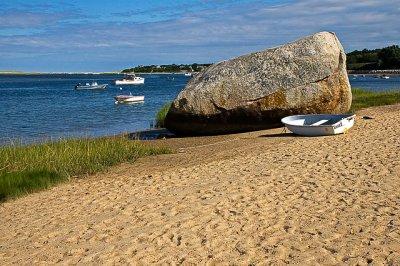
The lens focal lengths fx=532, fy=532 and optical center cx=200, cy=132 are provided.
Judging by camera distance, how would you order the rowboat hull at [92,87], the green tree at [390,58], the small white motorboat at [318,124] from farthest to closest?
the green tree at [390,58]
the rowboat hull at [92,87]
the small white motorboat at [318,124]

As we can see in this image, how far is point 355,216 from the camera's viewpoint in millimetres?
7160

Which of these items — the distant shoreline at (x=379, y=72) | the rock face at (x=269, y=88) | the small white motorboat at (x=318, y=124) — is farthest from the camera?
the distant shoreline at (x=379, y=72)

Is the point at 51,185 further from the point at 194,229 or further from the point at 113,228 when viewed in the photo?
the point at 194,229

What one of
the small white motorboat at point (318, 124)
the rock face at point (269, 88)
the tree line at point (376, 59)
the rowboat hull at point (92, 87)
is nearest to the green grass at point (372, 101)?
the rock face at point (269, 88)

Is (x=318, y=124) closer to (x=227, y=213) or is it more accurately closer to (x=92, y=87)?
(x=227, y=213)

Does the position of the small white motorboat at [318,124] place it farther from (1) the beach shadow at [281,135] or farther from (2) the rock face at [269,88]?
(2) the rock face at [269,88]

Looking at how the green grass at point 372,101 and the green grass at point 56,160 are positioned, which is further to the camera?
the green grass at point 372,101

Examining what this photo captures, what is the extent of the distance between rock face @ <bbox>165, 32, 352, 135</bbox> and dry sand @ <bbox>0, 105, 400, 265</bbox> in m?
4.47

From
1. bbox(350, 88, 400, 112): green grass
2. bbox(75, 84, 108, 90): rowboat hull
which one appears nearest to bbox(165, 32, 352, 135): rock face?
bbox(350, 88, 400, 112): green grass

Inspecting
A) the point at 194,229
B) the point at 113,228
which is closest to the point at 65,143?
the point at 113,228

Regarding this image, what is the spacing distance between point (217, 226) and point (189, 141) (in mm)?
10663

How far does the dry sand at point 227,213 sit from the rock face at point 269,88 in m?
4.47

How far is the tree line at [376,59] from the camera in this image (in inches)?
5404

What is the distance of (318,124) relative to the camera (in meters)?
16.2
